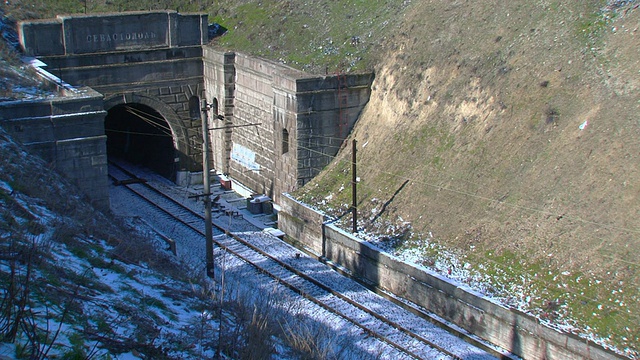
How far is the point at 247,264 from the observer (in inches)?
907

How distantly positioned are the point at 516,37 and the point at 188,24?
48.4ft

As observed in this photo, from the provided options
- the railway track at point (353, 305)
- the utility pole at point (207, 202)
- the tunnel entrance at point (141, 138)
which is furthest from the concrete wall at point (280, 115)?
the utility pole at point (207, 202)

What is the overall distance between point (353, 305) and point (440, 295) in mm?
2476

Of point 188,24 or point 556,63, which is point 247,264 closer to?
point 556,63

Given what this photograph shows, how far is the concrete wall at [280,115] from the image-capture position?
26.4 m

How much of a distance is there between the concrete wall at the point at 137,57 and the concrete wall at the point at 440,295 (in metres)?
9.23

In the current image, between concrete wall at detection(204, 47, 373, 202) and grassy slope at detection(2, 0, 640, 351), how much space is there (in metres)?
0.88

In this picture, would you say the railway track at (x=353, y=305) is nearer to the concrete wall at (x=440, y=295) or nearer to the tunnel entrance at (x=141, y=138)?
the concrete wall at (x=440, y=295)

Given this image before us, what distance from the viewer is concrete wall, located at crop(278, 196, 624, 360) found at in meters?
16.6

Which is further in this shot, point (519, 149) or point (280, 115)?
point (280, 115)

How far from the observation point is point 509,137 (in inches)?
853

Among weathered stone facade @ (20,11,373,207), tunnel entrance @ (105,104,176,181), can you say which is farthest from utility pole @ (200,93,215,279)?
tunnel entrance @ (105,104,176,181)

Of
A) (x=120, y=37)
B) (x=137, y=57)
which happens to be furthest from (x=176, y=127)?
(x=120, y=37)

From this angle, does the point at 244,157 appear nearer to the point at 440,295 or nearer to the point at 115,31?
the point at 115,31
